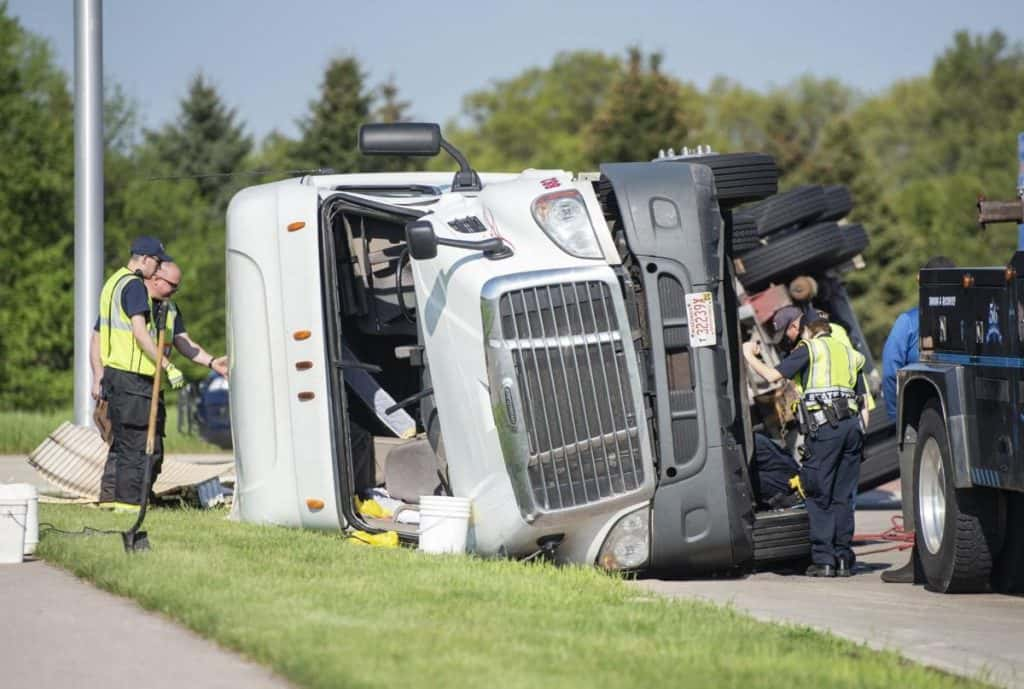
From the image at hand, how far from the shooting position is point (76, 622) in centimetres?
735

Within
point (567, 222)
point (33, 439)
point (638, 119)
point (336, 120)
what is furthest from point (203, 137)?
point (567, 222)

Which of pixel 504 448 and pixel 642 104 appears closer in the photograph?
pixel 504 448

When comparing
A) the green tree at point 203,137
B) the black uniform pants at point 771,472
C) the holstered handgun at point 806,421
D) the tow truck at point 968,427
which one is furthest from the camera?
the green tree at point 203,137

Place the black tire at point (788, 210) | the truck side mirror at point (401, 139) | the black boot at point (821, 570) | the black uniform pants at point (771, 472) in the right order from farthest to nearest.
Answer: the black tire at point (788, 210), the black uniform pants at point (771, 472), the truck side mirror at point (401, 139), the black boot at point (821, 570)

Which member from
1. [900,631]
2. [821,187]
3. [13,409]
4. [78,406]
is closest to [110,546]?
[900,631]

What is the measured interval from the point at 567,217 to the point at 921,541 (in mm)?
2764

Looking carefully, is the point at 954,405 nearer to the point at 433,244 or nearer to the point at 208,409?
the point at 433,244

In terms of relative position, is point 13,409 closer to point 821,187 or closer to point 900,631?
point 821,187

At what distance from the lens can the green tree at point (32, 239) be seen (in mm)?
36375

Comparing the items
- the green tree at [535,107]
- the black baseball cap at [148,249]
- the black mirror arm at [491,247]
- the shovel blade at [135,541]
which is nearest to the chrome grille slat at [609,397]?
the black mirror arm at [491,247]

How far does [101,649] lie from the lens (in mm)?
6727

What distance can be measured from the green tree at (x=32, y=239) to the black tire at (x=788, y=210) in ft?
80.5

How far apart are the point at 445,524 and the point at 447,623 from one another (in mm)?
2638

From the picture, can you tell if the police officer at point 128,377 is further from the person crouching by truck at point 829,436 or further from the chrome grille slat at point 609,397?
the person crouching by truck at point 829,436
